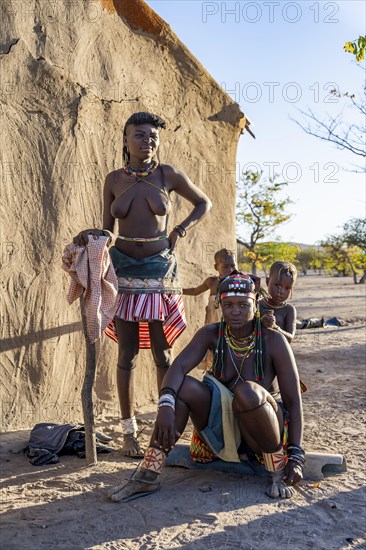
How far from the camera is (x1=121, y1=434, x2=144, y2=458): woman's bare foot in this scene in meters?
3.41

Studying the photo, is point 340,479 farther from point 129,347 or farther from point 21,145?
point 21,145

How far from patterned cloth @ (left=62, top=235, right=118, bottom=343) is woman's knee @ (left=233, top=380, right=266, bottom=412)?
0.88 metres

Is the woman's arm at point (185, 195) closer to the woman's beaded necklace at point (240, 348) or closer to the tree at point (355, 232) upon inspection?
the woman's beaded necklace at point (240, 348)

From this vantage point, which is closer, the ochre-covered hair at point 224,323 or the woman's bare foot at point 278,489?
the woman's bare foot at point 278,489

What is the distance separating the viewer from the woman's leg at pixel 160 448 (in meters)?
2.70

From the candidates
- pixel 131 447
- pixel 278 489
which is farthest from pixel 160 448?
pixel 131 447

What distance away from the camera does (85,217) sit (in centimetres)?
408

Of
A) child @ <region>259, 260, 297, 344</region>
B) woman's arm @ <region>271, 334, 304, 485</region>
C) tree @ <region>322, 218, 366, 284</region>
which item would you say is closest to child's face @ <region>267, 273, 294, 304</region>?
child @ <region>259, 260, 297, 344</region>

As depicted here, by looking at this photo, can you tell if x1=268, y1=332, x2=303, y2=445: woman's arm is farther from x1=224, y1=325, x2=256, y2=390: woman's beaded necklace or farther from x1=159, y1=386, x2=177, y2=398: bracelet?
x1=159, y1=386, x2=177, y2=398: bracelet

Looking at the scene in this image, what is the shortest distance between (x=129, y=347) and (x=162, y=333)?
211 millimetres

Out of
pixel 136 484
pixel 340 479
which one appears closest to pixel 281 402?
pixel 340 479

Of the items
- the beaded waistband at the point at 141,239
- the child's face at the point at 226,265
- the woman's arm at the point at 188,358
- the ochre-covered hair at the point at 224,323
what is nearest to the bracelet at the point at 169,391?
the woman's arm at the point at 188,358

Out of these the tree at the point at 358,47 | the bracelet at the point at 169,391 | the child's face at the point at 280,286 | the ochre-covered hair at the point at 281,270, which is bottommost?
the bracelet at the point at 169,391

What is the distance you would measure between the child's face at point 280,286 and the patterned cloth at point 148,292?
0.59 meters
